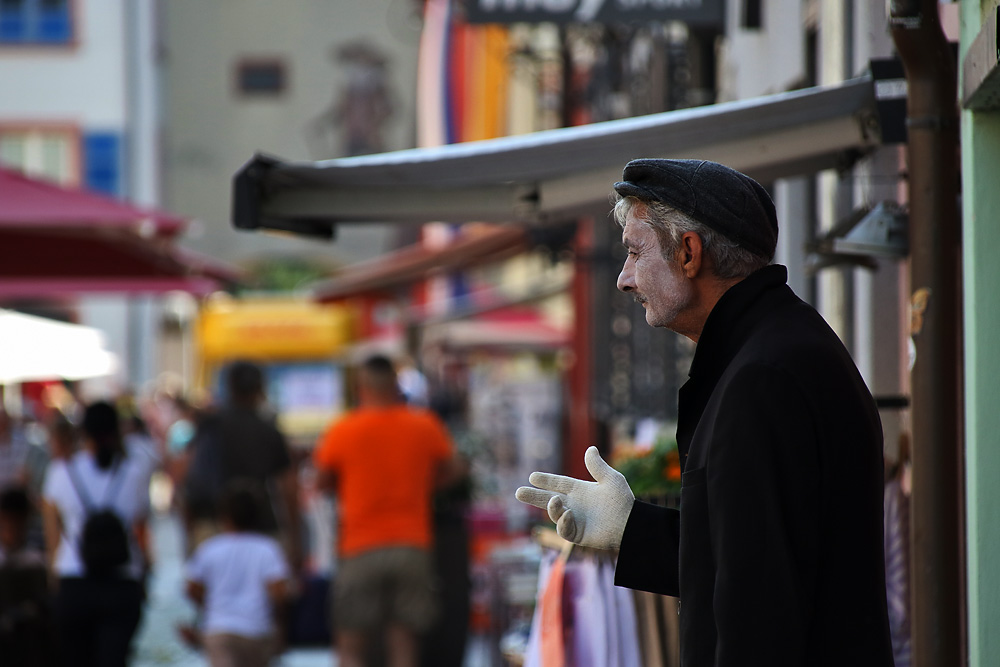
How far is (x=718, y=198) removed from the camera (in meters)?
2.40

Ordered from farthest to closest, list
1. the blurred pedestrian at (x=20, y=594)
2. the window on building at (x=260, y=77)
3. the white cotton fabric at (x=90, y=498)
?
the window on building at (x=260, y=77) < the white cotton fabric at (x=90, y=498) < the blurred pedestrian at (x=20, y=594)

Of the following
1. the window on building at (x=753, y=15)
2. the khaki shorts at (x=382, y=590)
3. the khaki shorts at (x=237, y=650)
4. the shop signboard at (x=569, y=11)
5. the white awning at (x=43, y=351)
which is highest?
the window on building at (x=753, y=15)

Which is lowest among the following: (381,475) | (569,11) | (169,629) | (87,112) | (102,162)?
(169,629)

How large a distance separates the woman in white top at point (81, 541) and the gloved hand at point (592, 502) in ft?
17.1

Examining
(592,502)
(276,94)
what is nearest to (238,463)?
(592,502)

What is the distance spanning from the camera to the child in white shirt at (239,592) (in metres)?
7.09

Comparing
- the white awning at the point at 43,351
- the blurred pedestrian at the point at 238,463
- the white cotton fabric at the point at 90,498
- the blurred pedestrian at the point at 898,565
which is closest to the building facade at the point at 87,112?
the white awning at the point at 43,351

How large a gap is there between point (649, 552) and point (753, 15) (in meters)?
5.51

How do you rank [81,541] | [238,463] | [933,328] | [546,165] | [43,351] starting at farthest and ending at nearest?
[43,351] < [238,463] < [81,541] < [546,165] < [933,328]

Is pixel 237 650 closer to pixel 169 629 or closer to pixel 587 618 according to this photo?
pixel 587 618

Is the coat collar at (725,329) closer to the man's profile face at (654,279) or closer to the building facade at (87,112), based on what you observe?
the man's profile face at (654,279)

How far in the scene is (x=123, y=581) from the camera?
293 inches

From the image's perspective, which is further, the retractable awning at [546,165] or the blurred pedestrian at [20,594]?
the blurred pedestrian at [20,594]

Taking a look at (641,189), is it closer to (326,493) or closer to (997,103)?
(997,103)
